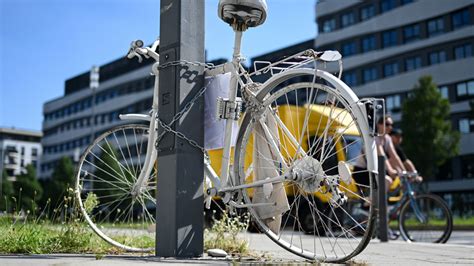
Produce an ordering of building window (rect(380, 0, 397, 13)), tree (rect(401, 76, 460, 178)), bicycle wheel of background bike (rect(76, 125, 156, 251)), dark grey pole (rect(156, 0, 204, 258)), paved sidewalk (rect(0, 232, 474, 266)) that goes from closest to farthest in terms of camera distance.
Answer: paved sidewalk (rect(0, 232, 474, 266)) → dark grey pole (rect(156, 0, 204, 258)) → bicycle wheel of background bike (rect(76, 125, 156, 251)) → tree (rect(401, 76, 460, 178)) → building window (rect(380, 0, 397, 13))

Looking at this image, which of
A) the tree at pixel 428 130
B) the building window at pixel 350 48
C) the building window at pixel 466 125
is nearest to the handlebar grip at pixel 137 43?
the tree at pixel 428 130

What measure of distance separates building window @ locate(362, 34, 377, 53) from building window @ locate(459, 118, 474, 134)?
1060 cm

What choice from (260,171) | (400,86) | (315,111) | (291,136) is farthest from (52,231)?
(400,86)

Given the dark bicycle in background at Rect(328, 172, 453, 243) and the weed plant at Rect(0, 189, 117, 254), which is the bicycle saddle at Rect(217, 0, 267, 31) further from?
the dark bicycle in background at Rect(328, 172, 453, 243)

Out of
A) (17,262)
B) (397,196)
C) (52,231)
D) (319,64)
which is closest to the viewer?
(17,262)

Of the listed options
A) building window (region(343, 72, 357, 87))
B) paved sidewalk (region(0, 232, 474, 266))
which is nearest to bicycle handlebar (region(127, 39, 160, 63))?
paved sidewalk (region(0, 232, 474, 266))

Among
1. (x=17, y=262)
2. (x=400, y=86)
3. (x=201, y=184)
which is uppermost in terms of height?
(x=400, y=86)

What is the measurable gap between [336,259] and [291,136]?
0.92 metres

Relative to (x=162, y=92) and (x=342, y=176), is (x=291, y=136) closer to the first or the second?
(x=342, y=176)

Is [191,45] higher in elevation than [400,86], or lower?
lower

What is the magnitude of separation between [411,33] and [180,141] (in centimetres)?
4985

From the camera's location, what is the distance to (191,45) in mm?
4555

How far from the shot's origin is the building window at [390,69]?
170 feet

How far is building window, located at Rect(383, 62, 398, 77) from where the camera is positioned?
2044 inches
